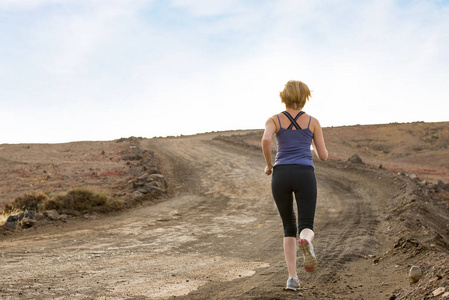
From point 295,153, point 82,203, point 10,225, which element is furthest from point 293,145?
point 82,203

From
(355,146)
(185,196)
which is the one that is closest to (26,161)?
(185,196)

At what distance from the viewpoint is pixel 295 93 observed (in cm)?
437

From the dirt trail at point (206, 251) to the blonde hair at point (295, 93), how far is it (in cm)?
203

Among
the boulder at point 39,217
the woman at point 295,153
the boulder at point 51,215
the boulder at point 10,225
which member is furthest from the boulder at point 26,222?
the woman at point 295,153

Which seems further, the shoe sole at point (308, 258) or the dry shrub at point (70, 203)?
the dry shrub at point (70, 203)

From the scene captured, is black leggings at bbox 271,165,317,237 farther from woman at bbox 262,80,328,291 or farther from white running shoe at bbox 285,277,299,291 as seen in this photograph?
white running shoe at bbox 285,277,299,291

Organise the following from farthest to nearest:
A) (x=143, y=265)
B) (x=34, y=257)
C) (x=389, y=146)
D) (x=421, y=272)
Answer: (x=389, y=146), (x=34, y=257), (x=143, y=265), (x=421, y=272)

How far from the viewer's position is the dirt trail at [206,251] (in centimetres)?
550

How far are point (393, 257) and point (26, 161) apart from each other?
1206 inches

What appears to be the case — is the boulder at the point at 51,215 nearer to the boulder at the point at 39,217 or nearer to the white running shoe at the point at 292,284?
the boulder at the point at 39,217

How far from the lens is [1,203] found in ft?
56.0

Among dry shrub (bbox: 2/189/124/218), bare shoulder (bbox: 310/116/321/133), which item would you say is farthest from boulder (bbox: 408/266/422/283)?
dry shrub (bbox: 2/189/124/218)

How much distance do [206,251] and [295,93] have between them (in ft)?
16.7

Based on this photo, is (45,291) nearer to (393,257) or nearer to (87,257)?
(87,257)
